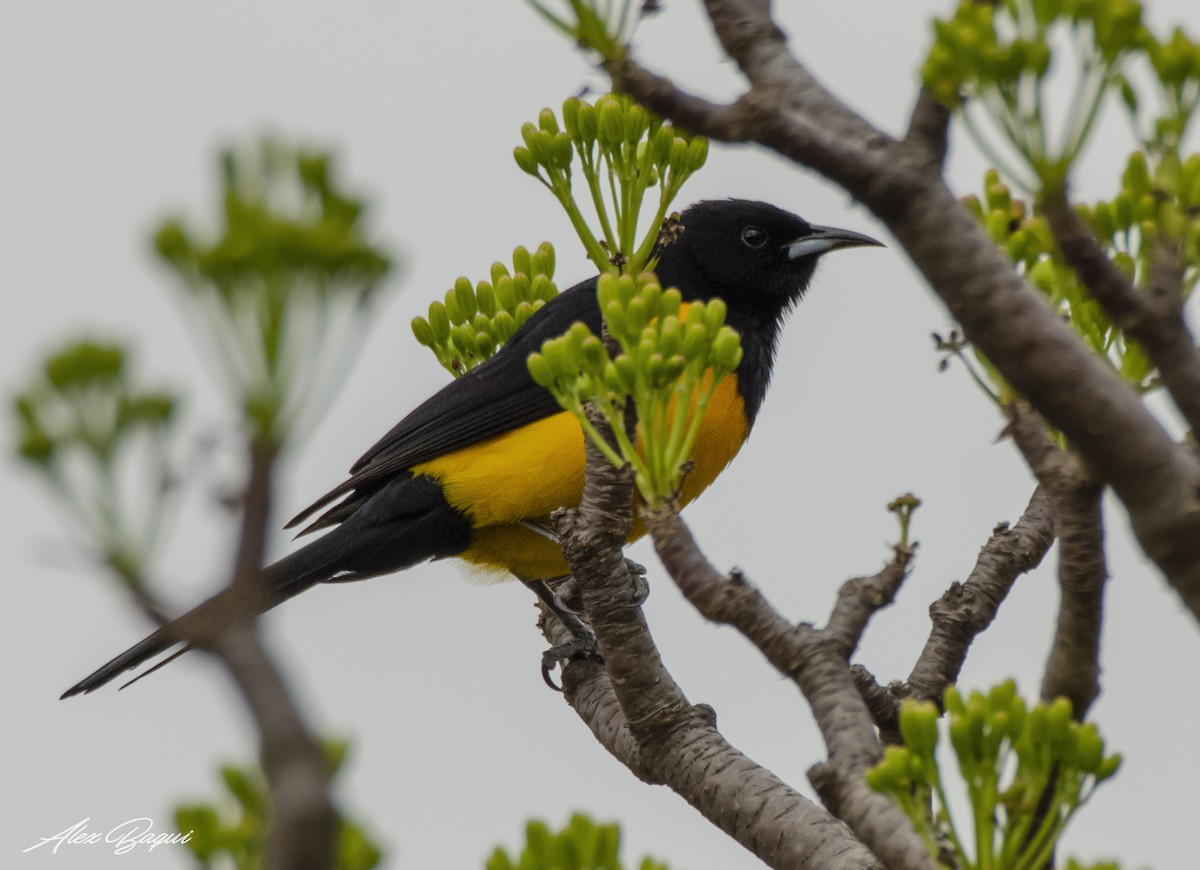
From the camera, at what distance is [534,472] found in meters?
4.92

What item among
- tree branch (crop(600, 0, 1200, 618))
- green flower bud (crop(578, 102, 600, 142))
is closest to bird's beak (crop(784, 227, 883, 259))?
green flower bud (crop(578, 102, 600, 142))

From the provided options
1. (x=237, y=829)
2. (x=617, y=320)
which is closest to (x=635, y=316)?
(x=617, y=320)

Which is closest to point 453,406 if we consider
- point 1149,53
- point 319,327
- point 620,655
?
point 620,655

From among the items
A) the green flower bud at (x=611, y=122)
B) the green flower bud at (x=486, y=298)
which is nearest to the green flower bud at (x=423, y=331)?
the green flower bud at (x=486, y=298)

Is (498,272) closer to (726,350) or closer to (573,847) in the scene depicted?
(726,350)

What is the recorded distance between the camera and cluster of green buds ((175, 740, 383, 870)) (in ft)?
5.00

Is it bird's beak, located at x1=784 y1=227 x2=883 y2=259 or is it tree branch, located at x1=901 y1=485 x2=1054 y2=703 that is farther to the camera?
bird's beak, located at x1=784 y1=227 x2=883 y2=259

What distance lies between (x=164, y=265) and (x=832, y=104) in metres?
1.35

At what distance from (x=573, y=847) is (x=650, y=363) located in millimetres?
870

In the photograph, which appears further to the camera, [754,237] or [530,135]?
[754,237]

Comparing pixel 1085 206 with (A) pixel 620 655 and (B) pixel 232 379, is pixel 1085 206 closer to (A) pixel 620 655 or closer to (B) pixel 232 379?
(B) pixel 232 379

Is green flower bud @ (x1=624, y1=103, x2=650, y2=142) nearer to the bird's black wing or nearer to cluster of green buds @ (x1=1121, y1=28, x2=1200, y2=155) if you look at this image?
cluster of green buds @ (x1=1121, y1=28, x2=1200, y2=155)

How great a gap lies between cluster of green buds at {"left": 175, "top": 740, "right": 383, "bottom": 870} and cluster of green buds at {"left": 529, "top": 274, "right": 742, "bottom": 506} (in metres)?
1.02

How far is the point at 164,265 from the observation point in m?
1.15
